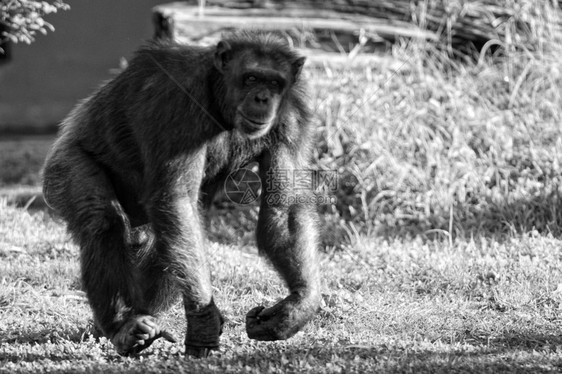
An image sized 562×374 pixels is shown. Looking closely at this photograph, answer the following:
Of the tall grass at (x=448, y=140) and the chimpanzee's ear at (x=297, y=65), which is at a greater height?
the chimpanzee's ear at (x=297, y=65)

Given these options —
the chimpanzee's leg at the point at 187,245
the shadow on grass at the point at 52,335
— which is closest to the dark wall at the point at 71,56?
the shadow on grass at the point at 52,335

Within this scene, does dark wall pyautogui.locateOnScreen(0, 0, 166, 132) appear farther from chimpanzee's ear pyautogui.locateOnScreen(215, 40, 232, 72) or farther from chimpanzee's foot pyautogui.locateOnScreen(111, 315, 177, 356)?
chimpanzee's foot pyautogui.locateOnScreen(111, 315, 177, 356)

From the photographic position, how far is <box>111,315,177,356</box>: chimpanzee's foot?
4.67 meters

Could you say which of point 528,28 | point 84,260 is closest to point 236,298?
point 84,260

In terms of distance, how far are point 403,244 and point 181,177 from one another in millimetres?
3069

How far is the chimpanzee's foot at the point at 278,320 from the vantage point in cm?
470

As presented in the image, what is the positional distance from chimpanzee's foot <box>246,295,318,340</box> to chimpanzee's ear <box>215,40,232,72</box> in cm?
144

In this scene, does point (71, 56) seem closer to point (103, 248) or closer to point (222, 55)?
point (222, 55)

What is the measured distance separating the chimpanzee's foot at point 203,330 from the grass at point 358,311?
0.32 feet

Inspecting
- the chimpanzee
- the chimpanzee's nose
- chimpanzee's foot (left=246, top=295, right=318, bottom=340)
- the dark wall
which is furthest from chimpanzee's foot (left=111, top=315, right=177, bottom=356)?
the dark wall

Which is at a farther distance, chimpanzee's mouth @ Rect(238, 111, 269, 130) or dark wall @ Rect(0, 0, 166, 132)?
dark wall @ Rect(0, 0, 166, 132)

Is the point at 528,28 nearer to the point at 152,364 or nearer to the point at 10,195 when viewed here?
the point at 10,195

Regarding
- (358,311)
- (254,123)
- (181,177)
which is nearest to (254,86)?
(254,123)

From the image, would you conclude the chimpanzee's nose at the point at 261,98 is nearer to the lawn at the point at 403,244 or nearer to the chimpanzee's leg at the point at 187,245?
the chimpanzee's leg at the point at 187,245
